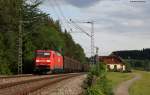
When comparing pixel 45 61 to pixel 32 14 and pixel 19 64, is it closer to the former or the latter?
pixel 19 64

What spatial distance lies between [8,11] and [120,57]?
8245 centimetres

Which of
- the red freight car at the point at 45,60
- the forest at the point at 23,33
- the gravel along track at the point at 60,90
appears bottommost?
the gravel along track at the point at 60,90

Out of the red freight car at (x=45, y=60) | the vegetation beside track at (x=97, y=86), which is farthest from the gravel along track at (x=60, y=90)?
the red freight car at (x=45, y=60)

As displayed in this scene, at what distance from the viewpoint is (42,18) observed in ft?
305

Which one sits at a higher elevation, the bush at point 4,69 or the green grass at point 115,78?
the bush at point 4,69

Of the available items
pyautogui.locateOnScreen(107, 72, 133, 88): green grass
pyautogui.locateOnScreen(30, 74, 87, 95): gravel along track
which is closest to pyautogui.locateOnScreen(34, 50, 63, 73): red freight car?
pyautogui.locateOnScreen(107, 72, 133, 88): green grass

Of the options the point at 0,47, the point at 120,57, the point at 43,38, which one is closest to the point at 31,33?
the point at 43,38

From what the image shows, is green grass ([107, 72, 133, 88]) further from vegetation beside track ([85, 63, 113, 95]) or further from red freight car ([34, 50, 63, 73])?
vegetation beside track ([85, 63, 113, 95])

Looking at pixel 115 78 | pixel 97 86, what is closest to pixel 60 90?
pixel 97 86

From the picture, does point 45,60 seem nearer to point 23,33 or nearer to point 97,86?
point 23,33

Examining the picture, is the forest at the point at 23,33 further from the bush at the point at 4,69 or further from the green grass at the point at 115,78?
the green grass at the point at 115,78

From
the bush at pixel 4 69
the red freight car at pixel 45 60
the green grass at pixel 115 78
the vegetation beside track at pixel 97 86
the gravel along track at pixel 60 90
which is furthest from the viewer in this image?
the red freight car at pixel 45 60

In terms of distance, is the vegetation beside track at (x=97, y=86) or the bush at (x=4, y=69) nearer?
the vegetation beside track at (x=97, y=86)

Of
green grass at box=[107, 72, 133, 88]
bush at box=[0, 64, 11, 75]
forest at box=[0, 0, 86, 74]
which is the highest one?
forest at box=[0, 0, 86, 74]
